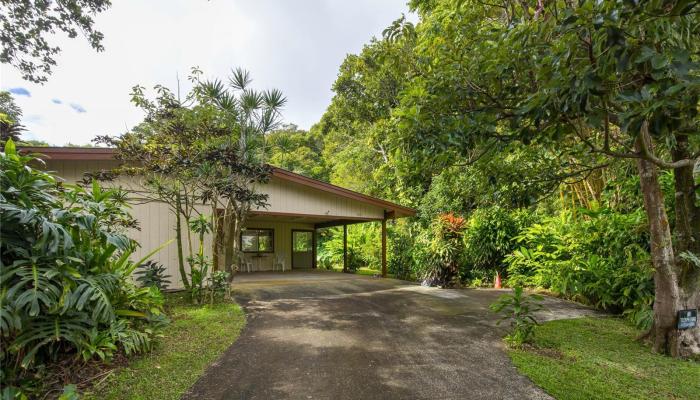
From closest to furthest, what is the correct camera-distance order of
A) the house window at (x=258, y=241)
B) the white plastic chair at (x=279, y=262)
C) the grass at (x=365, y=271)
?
the grass at (x=365, y=271)
the house window at (x=258, y=241)
the white plastic chair at (x=279, y=262)

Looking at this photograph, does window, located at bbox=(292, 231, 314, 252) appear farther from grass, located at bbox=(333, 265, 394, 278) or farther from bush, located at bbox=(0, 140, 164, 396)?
bush, located at bbox=(0, 140, 164, 396)

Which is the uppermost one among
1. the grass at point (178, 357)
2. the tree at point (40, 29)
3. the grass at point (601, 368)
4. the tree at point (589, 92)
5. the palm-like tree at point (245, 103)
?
the tree at point (40, 29)

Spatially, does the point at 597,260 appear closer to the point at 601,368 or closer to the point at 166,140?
the point at 601,368

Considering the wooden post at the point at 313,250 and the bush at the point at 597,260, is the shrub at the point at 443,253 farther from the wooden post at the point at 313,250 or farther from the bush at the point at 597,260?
the wooden post at the point at 313,250

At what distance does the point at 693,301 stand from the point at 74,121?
12068mm

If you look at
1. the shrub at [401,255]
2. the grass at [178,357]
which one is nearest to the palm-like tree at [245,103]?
the grass at [178,357]

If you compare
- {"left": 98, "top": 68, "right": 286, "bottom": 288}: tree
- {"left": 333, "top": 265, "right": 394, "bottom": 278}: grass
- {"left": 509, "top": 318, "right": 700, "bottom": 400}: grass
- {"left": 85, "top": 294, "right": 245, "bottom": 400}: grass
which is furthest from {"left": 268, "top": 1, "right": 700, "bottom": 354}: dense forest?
{"left": 85, "top": 294, "right": 245, "bottom": 400}: grass

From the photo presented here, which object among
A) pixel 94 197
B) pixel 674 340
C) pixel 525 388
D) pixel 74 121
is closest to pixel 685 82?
pixel 525 388

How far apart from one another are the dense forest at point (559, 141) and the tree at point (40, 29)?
14.7 ft

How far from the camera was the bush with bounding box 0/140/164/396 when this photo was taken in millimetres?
2732

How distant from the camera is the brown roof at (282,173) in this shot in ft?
20.0

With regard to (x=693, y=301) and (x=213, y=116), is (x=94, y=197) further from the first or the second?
(x=693, y=301)

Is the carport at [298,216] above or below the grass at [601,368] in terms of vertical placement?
above

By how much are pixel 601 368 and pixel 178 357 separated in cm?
452
